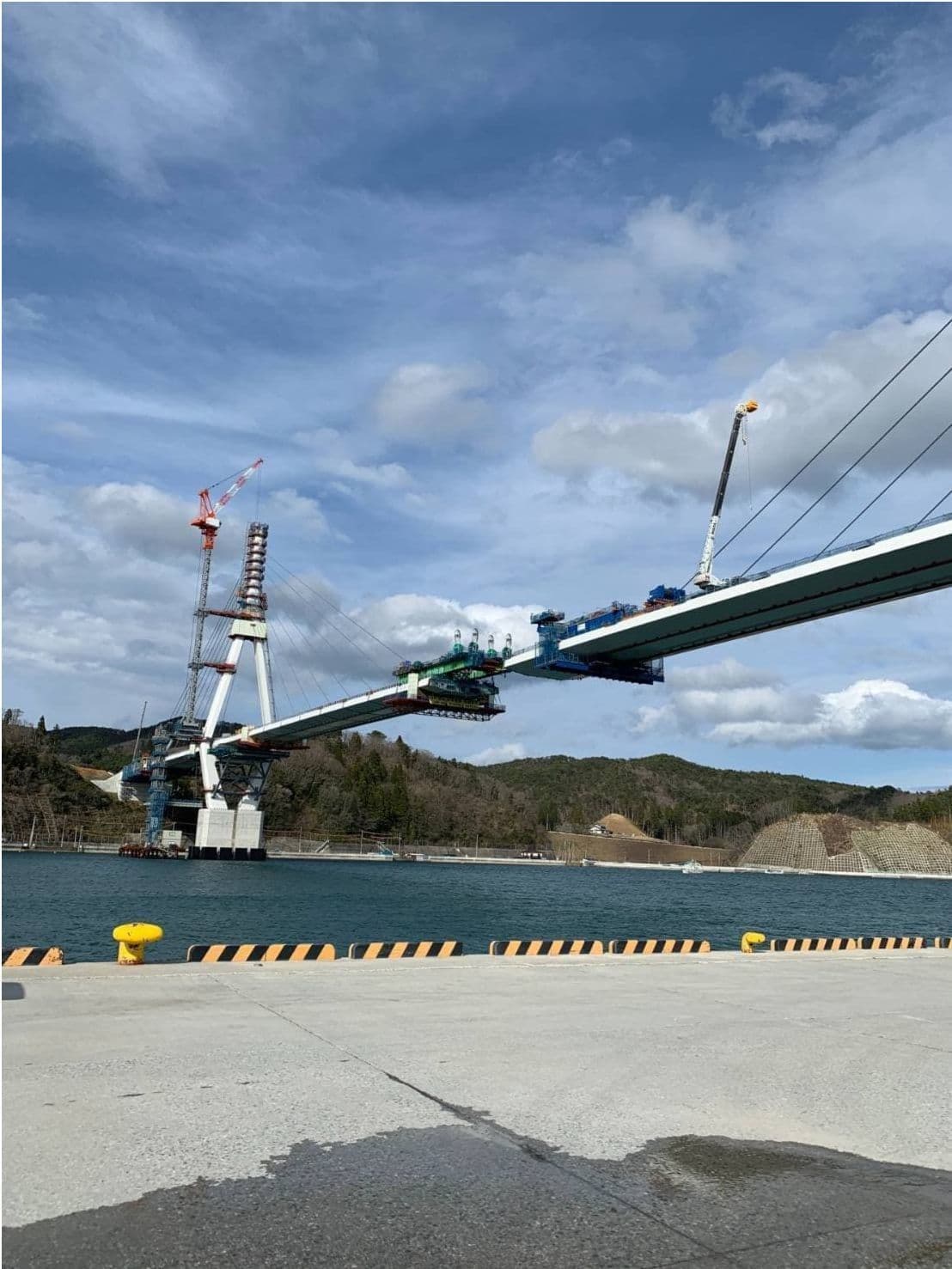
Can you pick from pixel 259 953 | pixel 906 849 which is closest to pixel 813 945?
pixel 259 953

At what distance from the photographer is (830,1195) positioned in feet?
22.7

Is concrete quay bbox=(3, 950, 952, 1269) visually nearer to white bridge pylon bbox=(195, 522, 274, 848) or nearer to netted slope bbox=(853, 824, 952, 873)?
white bridge pylon bbox=(195, 522, 274, 848)

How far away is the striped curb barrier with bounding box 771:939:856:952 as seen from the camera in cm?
2795

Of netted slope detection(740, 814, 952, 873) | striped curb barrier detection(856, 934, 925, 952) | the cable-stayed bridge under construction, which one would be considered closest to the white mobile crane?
the cable-stayed bridge under construction

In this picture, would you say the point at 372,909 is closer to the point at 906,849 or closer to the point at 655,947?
the point at 655,947

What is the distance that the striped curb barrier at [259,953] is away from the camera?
18.9m

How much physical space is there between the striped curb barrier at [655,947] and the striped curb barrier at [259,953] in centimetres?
750

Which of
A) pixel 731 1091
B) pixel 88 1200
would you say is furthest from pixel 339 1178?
pixel 731 1091

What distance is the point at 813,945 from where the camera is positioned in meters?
28.9

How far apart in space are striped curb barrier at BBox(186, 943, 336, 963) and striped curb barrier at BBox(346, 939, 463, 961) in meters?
0.68

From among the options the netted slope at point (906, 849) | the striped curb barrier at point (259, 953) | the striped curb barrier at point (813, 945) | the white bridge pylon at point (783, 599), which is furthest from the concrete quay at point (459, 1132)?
the netted slope at point (906, 849)

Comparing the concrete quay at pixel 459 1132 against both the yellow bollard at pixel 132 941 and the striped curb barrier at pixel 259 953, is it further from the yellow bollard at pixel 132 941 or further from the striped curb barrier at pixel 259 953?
the striped curb barrier at pixel 259 953

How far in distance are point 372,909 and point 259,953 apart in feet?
135

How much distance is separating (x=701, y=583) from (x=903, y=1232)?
61.2 m
